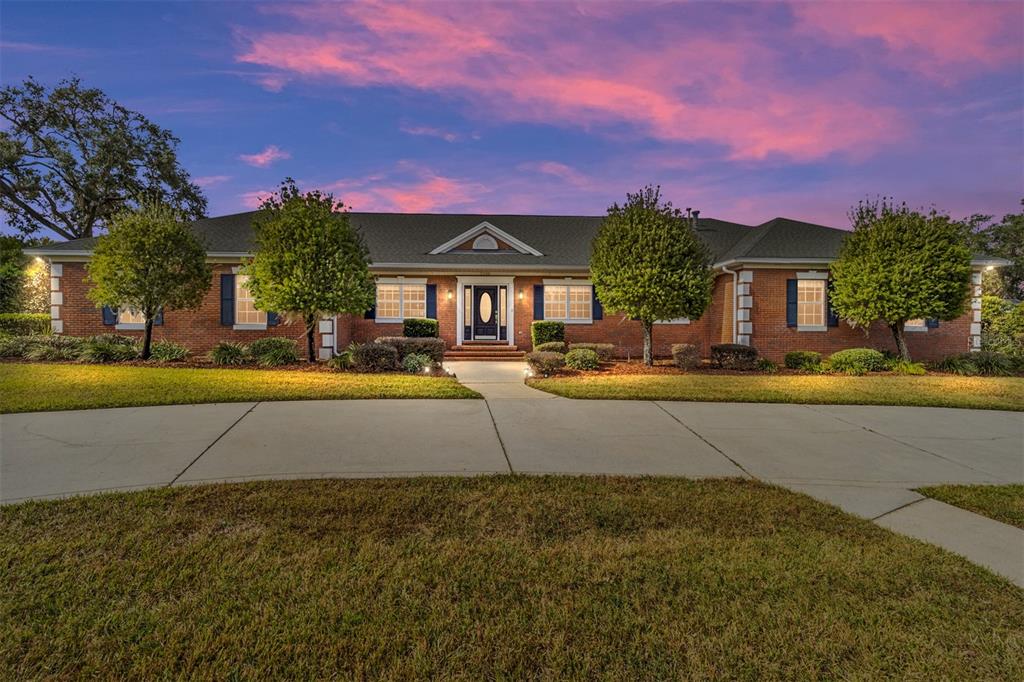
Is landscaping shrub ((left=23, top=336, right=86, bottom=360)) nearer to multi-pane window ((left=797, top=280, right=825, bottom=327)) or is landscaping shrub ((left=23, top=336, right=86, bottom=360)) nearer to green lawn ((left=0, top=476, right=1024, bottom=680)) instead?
green lawn ((left=0, top=476, right=1024, bottom=680))

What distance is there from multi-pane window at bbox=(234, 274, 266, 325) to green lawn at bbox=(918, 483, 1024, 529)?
16838mm

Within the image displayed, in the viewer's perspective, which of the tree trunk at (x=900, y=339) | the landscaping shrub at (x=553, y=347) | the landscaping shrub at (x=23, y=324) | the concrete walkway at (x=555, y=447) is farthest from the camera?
the landscaping shrub at (x=23, y=324)

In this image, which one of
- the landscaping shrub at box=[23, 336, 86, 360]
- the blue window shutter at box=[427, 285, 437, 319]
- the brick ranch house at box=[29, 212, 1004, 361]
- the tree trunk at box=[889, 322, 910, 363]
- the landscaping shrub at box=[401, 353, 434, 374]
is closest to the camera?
the landscaping shrub at box=[23, 336, 86, 360]

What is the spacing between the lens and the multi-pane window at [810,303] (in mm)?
16062

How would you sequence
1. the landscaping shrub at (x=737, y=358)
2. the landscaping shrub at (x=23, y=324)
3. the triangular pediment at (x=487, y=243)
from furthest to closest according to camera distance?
the triangular pediment at (x=487, y=243) → the landscaping shrub at (x=23, y=324) → the landscaping shrub at (x=737, y=358)

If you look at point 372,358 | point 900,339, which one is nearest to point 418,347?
point 372,358

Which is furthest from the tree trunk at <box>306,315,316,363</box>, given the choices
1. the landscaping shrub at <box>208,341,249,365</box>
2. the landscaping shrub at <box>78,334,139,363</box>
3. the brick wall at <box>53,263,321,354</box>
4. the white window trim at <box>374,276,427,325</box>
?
the landscaping shrub at <box>78,334,139,363</box>

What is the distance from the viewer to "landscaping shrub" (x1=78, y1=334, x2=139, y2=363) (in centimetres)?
1212

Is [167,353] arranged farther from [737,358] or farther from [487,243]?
[737,358]

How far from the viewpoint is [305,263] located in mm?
→ 12039

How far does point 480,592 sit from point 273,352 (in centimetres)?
1174

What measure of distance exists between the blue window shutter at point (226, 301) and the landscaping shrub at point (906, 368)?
1987 centimetres

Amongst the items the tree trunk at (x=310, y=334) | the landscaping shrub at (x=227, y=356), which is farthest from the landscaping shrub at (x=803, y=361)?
the landscaping shrub at (x=227, y=356)

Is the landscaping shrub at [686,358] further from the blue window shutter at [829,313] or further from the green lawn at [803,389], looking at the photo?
the blue window shutter at [829,313]
